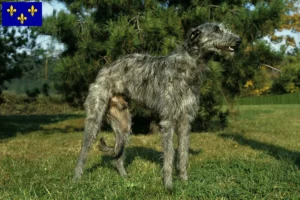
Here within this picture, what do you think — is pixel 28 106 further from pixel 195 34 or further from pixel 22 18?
pixel 195 34

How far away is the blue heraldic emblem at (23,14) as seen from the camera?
9.71m

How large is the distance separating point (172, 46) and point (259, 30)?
268 cm

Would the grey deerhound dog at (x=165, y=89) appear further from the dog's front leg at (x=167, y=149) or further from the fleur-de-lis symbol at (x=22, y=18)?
the fleur-de-lis symbol at (x=22, y=18)

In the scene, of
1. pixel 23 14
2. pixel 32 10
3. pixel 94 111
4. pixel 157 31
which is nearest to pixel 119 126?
pixel 94 111

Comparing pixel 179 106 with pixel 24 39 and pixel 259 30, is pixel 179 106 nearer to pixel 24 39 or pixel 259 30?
pixel 259 30

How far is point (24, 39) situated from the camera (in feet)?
49.0

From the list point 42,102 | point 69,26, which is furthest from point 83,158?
point 42,102

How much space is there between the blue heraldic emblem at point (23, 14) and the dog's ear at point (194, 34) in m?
5.56

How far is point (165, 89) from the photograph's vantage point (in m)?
5.56

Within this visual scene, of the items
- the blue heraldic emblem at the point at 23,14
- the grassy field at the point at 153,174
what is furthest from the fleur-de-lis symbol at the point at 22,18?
the grassy field at the point at 153,174

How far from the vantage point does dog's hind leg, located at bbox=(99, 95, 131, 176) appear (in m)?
6.38

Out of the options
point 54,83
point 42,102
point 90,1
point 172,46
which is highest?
point 90,1

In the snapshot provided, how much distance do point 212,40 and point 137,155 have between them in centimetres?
306

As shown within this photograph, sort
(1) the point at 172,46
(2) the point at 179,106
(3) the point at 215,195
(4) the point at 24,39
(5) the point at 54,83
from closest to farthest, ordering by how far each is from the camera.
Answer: (3) the point at 215,195, (2) the point at 179,106, (1) the point at 172,46, (5) the point at 54,83, (4) the point at 24,39
